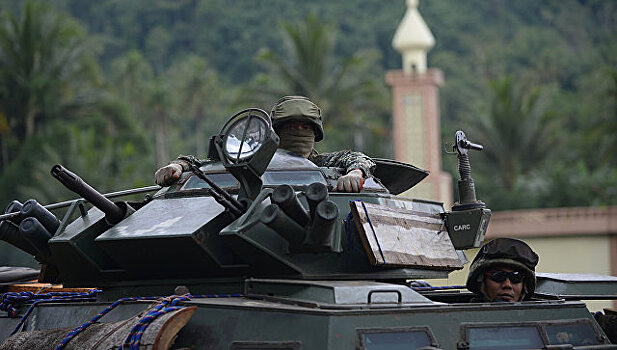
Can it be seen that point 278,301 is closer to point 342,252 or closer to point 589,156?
point 342,252

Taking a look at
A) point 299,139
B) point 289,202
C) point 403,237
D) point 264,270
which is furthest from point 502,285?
point 299,139

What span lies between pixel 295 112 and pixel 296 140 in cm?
22

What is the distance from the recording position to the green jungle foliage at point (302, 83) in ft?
115

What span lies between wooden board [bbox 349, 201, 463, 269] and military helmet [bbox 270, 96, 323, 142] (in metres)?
1.24

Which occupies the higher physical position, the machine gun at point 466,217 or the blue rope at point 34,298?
the machine gun at point 466,217

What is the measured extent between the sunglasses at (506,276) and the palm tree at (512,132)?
33.6 m

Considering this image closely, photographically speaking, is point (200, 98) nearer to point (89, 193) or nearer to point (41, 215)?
point (41, 215)

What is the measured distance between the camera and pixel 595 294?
787 centimetres

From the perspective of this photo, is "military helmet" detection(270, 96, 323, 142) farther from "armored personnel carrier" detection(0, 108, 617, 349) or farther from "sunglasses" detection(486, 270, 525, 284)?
"sunglasses" detection(486, 270, 525, 284)

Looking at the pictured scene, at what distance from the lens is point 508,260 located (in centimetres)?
747

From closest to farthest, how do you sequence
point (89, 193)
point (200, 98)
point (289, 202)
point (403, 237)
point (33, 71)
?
1. point (289, 202)
2. point (403, 237)
3. point (89, 193)
4. point (33, 71)
5. point (200, 98)

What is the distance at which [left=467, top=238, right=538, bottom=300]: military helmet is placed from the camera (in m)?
7.48

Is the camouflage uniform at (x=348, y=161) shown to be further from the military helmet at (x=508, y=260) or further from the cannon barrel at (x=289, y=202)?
the cannon barrel at (x=289, y=202)

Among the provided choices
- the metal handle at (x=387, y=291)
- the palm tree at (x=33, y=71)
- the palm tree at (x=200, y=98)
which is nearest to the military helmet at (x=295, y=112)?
the metal handle at (x=387, y=291)
